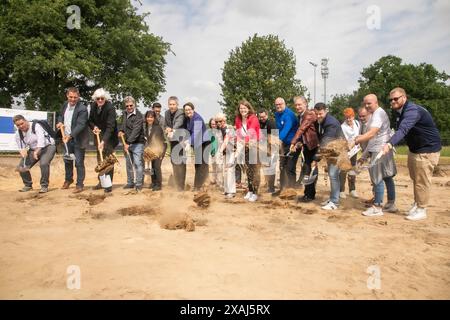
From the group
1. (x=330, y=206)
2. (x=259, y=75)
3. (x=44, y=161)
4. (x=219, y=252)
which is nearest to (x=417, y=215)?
(x=330, y=206)

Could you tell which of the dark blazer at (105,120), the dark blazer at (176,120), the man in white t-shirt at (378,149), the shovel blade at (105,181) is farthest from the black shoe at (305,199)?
the dark blazer at (105,120)

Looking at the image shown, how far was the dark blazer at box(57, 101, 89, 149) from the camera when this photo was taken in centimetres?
761

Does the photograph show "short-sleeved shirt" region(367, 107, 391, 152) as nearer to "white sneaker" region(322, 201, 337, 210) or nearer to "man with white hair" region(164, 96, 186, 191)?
"white sneaker" region(322, 201, 337, 210)

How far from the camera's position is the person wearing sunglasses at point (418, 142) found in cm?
542

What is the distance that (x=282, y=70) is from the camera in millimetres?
32781

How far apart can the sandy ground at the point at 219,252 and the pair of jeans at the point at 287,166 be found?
107 centimetres

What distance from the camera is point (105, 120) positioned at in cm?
781

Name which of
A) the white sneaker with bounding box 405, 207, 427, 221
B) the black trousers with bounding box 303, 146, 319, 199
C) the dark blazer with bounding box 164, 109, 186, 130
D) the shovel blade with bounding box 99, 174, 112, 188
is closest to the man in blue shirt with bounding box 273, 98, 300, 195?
the black trousers with bounding box 303, 146, 319, 199

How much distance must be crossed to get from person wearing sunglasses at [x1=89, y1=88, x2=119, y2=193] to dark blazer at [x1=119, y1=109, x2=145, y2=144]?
263 millimetres

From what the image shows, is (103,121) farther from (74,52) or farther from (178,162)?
(74,52)

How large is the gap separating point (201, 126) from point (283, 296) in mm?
5552


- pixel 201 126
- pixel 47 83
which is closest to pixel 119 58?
pixel 47 83

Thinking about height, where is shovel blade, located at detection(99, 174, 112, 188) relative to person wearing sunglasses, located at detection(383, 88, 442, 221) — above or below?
below
